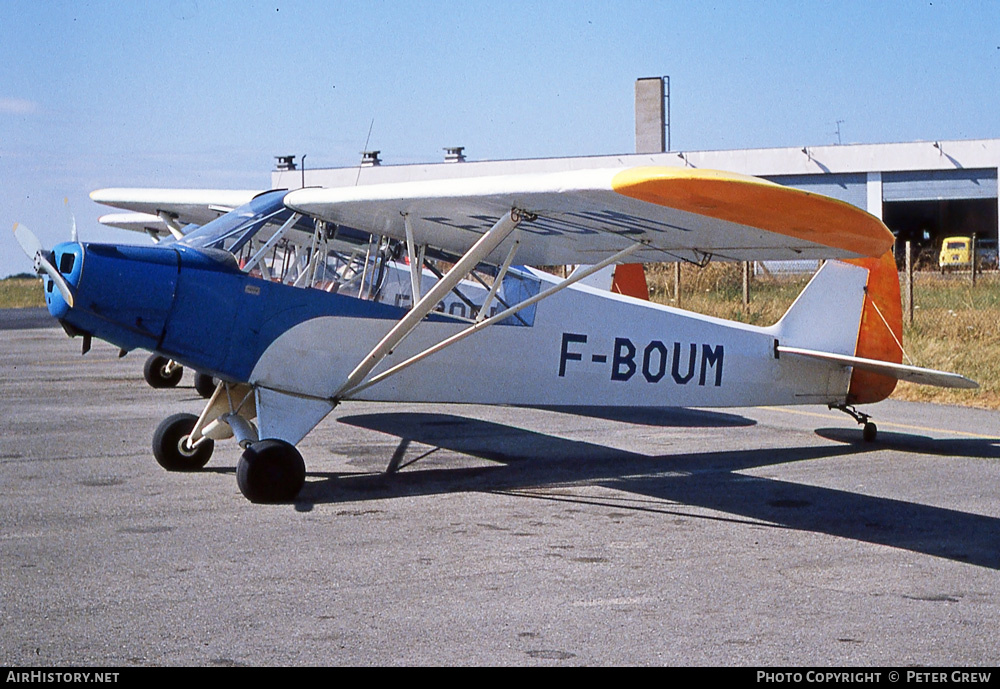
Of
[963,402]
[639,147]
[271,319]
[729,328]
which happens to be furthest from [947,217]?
[271,319]

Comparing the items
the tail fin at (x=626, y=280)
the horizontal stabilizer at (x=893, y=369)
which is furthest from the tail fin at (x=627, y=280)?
the horizontal stabilizer at (x=893, y=369)

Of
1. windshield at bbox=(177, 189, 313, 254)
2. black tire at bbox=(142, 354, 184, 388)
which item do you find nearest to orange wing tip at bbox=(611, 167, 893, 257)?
windshield at bbox=(177, 189, 313, 254)

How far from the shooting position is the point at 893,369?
8.95 metres

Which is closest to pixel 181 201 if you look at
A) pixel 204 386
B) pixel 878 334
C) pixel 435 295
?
pixel 204 386

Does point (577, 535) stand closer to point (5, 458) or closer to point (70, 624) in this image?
point (70, 624)

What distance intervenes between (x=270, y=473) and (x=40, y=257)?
203 cm

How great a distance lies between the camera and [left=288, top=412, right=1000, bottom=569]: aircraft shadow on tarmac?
20.1ft

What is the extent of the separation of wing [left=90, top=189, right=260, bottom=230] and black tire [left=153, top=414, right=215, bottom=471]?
13.4 ft

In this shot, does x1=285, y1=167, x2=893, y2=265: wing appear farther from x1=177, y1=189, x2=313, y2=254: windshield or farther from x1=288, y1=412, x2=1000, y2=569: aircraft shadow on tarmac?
x1=288, y1=412, x2=1000, y2=569: aircraft shadow on tarmac

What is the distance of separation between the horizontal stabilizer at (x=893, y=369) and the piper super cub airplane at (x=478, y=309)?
0.02 m

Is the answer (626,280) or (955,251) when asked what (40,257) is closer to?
(626,280)

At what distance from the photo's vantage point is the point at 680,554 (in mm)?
5559

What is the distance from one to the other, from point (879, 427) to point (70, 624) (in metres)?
8.69

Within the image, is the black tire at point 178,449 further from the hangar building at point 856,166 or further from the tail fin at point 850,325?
the hangar building at point 856,166
